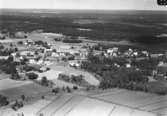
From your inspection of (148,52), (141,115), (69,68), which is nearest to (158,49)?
(148,52)

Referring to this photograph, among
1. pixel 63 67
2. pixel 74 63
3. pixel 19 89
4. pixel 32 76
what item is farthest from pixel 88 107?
pixel 74 63

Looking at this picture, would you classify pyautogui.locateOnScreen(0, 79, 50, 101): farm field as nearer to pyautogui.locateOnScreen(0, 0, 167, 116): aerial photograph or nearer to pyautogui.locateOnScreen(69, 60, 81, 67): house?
pyautogui.locateOnScreen(0, 0, 167, 116): aerial photograph

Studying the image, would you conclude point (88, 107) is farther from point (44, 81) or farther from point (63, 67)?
point (63, 67)

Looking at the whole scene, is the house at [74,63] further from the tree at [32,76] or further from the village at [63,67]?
the tree at [32,76]

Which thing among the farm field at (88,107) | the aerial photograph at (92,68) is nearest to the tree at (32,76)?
the aerial photograph at (92,68)

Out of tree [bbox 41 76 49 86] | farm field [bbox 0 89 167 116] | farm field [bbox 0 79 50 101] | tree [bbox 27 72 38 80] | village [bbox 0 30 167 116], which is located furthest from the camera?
tree [bbox 27 72 38 80]

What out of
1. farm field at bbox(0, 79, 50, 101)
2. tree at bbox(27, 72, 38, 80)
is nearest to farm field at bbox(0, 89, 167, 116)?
farm field at bbox(0, 79, 50, 101)

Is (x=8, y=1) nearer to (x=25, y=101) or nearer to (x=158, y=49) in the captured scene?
(x=25, y=101)
